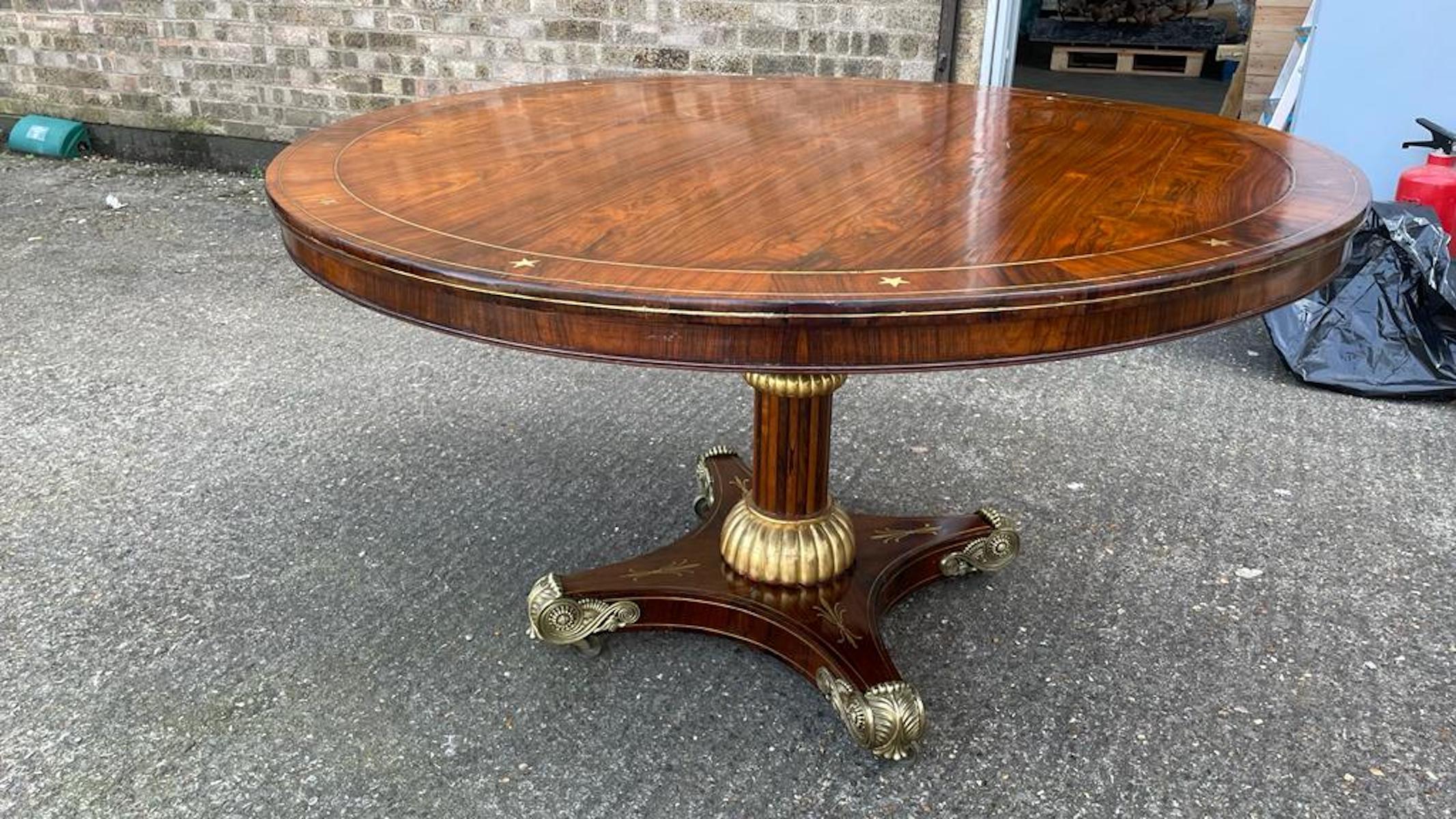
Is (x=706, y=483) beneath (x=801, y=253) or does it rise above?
beneath

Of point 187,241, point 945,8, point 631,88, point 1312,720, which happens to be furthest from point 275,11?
point 1312,720

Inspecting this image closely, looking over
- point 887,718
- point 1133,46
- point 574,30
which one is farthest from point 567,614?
point 1133,46

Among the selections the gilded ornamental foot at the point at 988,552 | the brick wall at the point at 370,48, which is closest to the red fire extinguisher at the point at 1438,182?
the brick wall at the point at 370,48

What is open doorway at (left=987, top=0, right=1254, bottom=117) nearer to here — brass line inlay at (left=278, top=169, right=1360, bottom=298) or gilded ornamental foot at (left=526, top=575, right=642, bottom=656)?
gilded ornamental foot at (left=526, top=575, right=642, bottom=656)

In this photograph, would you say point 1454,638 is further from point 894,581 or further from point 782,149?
point 782,149

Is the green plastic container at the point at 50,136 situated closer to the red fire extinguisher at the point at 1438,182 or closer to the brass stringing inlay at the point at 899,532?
the brass stringing inlay at the point at 899,532

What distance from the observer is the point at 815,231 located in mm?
1452

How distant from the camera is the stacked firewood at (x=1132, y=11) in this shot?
9.31 metres

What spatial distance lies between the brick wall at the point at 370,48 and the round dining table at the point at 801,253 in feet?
6.65

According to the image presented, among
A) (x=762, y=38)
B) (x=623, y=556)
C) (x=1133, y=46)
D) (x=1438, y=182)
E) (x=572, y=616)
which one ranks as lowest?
(x=623, y=556)

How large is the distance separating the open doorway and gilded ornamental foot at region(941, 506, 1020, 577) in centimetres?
654

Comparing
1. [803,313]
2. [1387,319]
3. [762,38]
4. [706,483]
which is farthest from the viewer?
[762,38]

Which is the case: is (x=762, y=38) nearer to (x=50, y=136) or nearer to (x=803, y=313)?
(x=803, y=313)

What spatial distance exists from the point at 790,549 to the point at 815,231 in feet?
2.87
